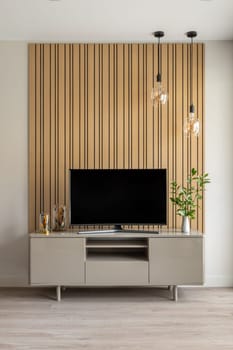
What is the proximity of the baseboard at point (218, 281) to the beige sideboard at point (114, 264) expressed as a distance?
0.57m

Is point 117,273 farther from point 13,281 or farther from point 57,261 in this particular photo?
point 13,281

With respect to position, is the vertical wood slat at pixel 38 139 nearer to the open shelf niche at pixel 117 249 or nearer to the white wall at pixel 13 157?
the white wall at pixel 13 157

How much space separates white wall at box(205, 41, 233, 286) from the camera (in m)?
4.52

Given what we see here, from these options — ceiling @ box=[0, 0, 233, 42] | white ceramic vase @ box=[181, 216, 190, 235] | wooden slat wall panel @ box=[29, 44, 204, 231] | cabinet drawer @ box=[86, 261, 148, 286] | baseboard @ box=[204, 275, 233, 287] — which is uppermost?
ceiling @ box=[0, 0, 233, 42]

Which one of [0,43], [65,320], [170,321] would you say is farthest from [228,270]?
[0,43]

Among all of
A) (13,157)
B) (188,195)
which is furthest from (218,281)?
(13,157)

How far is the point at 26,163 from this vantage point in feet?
14.8

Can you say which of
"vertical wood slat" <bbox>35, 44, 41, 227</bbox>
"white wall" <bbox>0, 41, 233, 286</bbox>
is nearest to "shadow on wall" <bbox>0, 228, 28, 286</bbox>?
"white wall" <bbox>0, 41, 233, 286</bbox>

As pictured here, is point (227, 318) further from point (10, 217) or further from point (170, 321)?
point (10, 217)

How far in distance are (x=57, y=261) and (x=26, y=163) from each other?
3.70 ft

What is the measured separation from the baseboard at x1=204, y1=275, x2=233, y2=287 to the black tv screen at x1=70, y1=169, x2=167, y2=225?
88cm

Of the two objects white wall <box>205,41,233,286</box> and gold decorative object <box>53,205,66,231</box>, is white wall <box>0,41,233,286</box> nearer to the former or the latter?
white wall <box>205,41,233,286</box>

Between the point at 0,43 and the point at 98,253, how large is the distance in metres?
2.38

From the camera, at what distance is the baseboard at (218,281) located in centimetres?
449
